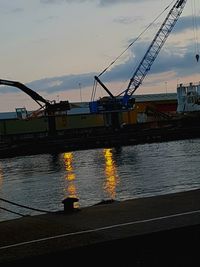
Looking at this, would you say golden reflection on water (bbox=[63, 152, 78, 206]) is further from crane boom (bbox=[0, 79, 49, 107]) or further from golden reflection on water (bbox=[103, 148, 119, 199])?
crane boom (bbox=[0, 79, 49, 107])

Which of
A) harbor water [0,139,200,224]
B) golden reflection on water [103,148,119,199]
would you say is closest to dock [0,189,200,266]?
harbor water [0,139,200,224]

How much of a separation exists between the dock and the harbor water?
13.3 metres

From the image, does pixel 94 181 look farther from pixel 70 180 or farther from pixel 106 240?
pixel 106 240

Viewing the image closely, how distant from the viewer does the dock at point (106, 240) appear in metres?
6.48

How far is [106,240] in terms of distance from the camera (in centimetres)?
677

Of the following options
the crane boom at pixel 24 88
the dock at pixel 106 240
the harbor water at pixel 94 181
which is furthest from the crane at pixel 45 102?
the dock at pixel 106 240

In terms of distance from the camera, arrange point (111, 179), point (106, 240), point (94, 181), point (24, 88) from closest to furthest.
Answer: point (106, 240) → point (111, 179) → point (94, 181) → point (24, 88)

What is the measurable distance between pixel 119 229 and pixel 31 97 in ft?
269

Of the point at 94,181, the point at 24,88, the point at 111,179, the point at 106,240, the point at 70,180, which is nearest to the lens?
the point at 106,240

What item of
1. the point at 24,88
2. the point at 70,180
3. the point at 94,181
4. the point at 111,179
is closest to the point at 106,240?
the point at 111,179

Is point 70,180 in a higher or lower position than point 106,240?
lower

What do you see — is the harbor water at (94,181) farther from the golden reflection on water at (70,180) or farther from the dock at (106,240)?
the dock at (106,240)

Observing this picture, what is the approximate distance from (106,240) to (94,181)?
33.2 m

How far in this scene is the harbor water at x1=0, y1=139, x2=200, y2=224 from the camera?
29.7 meters
